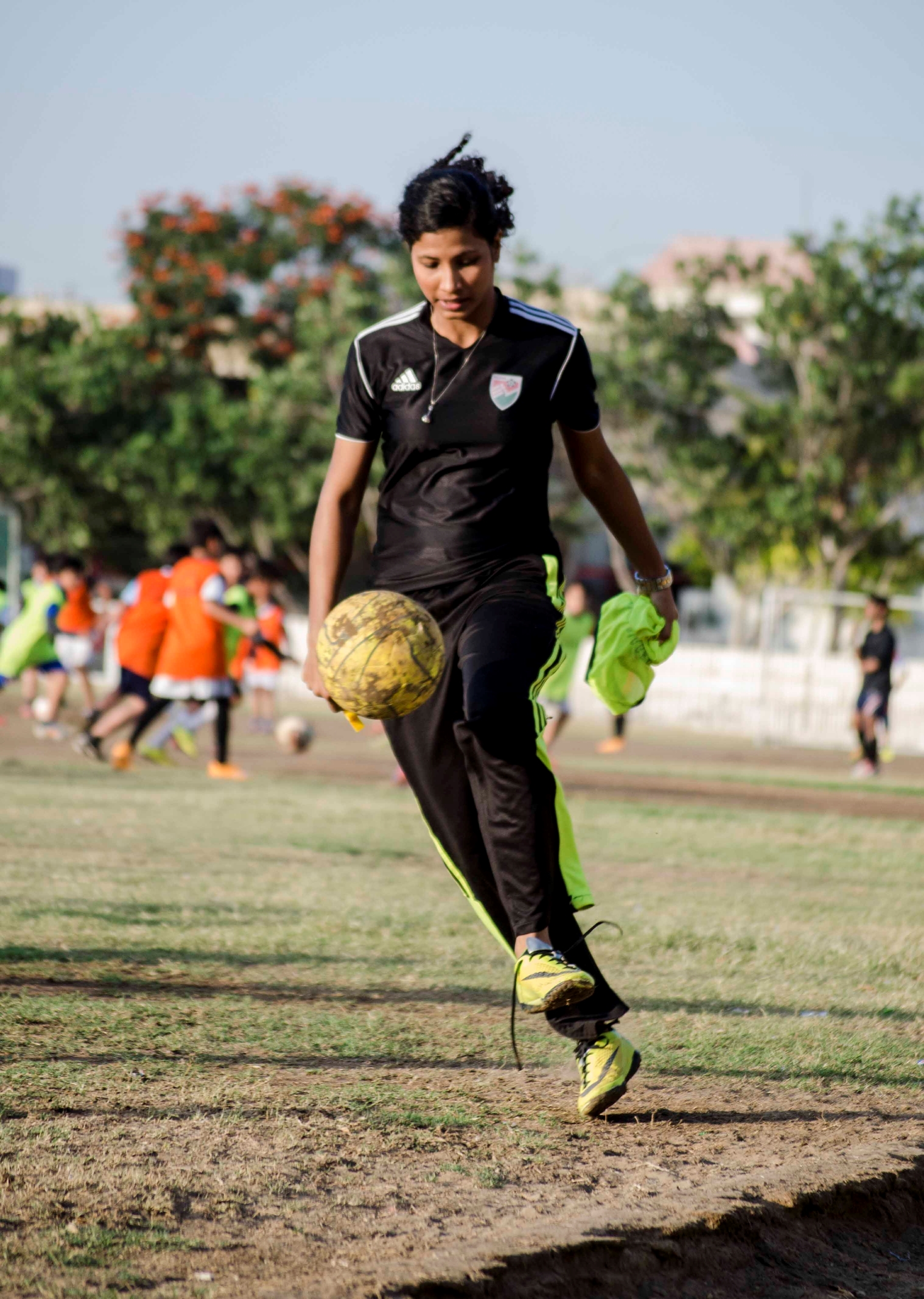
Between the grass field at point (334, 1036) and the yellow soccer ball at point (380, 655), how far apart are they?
3.32 ft

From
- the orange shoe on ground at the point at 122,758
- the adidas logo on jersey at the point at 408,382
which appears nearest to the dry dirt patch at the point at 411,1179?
the adidas logo on jersey at the point at 408,382

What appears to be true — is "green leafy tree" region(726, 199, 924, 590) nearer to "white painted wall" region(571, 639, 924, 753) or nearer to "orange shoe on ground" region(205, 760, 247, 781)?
"white painted wall" region(571, 639, 924, 753)

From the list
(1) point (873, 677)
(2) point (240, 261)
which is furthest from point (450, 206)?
(2) point (240, 261)

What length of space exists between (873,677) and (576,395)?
49.9 feet

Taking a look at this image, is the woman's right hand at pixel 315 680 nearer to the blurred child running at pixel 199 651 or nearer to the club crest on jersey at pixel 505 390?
the club crest on jersey at pixel 505 390

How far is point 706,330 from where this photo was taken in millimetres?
28656

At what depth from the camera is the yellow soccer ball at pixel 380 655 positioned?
382 centimetres

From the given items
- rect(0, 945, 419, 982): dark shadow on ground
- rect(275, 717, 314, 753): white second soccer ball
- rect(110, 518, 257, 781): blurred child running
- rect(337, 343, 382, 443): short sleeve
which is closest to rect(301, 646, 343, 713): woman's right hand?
rect(337, 343, 382, 443): short sleeve

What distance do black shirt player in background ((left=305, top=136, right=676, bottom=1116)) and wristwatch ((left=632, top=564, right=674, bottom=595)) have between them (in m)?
0.33

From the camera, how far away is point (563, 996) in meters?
3.72

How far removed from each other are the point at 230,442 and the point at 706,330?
1056 centimetres

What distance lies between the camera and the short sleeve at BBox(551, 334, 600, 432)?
4078mm

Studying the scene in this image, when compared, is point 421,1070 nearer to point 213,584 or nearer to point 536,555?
point 536,555

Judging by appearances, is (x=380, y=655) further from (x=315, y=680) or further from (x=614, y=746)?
(x=614, y=746)
